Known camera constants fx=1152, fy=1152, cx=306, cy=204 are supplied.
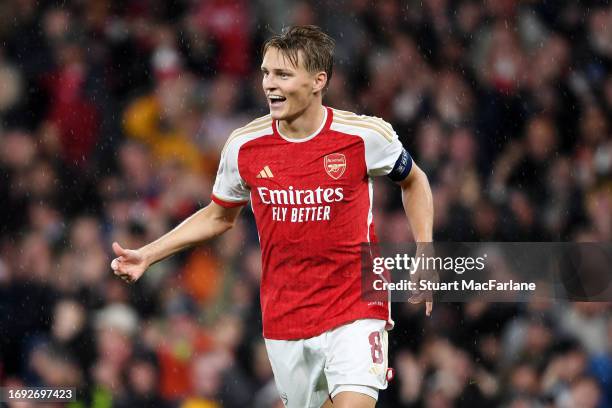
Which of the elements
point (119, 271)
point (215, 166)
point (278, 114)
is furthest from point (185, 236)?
point (215, 166)

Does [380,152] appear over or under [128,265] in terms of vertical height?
over

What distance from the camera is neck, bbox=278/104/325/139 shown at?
5168 mm

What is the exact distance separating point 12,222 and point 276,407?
2869 millimetres

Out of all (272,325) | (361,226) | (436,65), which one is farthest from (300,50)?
(436,65)

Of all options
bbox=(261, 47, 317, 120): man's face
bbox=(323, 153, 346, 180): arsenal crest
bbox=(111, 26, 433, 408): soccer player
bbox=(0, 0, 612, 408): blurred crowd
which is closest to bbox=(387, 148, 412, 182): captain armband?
bbox=(111, 26, 433, 408): soccer player

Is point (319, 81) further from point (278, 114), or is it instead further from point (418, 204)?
point (418, 204)

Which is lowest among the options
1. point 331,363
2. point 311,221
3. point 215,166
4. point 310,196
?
point 331,363

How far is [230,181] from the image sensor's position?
5.39 m

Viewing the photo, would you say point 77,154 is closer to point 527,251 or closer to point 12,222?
point 12,222

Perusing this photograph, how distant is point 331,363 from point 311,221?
0.63m

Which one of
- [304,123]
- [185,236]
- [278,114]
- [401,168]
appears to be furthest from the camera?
[185,236]

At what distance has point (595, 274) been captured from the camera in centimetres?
771

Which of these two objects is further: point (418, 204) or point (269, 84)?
point (418, 204)

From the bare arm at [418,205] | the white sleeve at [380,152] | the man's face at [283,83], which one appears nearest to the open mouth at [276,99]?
the man's face at [283,83]
